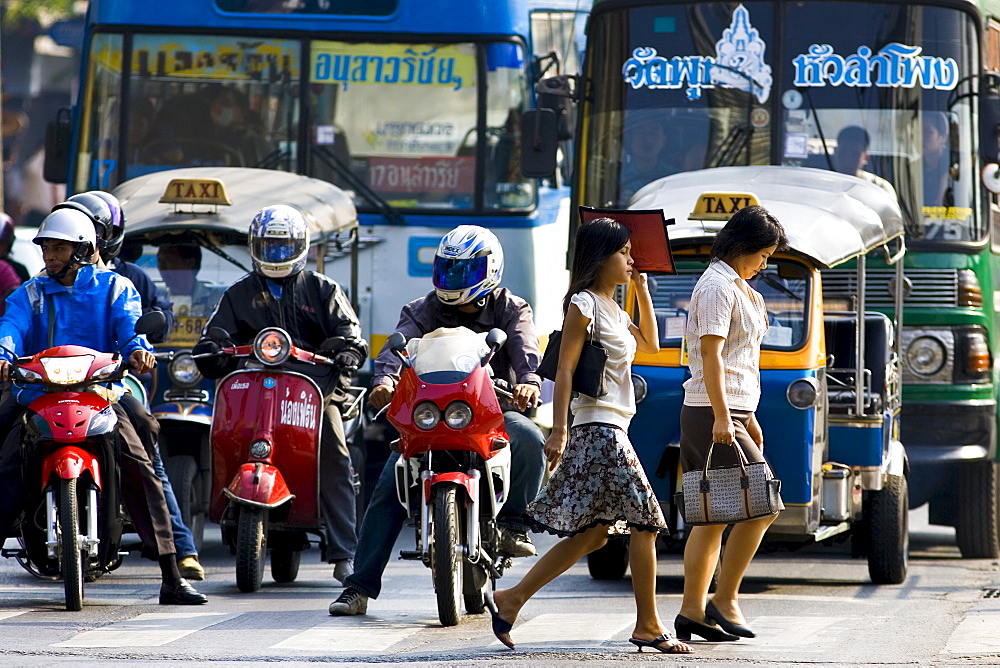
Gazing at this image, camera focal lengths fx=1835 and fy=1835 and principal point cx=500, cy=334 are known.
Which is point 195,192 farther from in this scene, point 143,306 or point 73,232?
point 73,232

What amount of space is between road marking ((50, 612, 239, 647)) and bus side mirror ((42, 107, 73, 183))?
223 inches

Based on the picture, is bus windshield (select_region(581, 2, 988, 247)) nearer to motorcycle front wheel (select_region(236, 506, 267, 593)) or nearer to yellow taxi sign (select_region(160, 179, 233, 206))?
yellow taxi sign (select_region(160, 179, 233, 206))

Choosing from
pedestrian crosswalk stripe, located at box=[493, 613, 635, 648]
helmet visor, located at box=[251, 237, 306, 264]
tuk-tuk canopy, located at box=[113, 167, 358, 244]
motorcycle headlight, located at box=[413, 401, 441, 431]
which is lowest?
pedestrian crosswalk stripe, located at box=[493, 613, 635, 648]

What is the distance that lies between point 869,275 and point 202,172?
4.16 meters

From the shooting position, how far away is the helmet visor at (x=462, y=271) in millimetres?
7773

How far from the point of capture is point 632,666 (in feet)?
20.7

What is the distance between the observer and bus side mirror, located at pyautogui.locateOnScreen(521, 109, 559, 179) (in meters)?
12.2

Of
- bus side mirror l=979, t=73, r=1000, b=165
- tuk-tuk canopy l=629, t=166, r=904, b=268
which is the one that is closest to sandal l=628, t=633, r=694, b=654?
tuk-tuk canopy l=629, t=166, r=904, b=268

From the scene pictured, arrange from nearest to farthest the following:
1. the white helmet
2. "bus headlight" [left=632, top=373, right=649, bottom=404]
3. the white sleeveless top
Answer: the white sleeveless top, the white helmet, "bus headlight" [left=632, top=373, right=649, bottom=404]

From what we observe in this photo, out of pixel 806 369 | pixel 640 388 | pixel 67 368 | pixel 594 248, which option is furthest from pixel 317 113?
pixel 594 248

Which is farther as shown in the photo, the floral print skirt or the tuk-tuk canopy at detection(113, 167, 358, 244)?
the tuk-tuk canopy at detection(113, 167, 358, 244)

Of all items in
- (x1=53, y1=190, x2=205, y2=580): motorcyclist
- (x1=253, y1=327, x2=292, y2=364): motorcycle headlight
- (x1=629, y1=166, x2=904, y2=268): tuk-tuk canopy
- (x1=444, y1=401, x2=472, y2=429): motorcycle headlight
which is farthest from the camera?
(x1=629, y1=166, x2=904, y2=268): tuk-tuk canopy

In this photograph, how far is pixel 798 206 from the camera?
378 inches

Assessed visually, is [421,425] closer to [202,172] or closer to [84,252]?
[84,252]
